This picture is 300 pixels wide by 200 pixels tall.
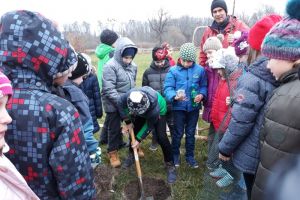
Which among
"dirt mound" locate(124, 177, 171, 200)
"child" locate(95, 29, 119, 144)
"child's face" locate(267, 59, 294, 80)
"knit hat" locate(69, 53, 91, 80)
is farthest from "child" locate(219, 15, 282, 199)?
"child" locate(95, 29, 119, 144)

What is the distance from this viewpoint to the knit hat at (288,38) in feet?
6.38

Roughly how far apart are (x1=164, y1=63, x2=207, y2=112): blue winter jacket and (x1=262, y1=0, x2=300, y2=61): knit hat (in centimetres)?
193

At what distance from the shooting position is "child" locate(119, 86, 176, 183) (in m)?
3.41

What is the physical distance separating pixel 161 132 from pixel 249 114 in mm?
1630

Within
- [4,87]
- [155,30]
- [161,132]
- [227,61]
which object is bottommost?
[155,30]

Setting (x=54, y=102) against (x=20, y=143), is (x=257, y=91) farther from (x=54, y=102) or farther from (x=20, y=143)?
(x=20, y=143)

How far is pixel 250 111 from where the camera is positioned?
2.41 metres

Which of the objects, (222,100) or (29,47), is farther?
(222,100)

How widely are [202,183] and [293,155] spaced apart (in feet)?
7.35

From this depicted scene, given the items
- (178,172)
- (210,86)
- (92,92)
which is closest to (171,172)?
(178,172)

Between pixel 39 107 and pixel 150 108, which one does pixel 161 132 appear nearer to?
pixel 150 108

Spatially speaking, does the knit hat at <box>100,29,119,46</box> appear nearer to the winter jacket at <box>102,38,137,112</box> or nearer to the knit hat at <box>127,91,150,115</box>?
the winter jacket at <box>102,38,137,112</box>

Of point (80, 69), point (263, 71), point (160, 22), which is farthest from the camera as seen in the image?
point (160, 22)

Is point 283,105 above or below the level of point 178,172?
above
